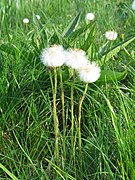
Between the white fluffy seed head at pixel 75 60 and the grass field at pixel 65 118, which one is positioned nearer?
the white fluffy seed head at pixel 75 60

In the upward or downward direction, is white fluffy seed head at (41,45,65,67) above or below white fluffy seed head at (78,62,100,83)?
above

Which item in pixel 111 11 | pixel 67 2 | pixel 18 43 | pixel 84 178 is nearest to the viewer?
pixel 84 178

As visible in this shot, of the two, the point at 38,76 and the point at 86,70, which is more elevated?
the point at 38,76

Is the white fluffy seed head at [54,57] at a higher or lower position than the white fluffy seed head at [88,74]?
Answer: higher

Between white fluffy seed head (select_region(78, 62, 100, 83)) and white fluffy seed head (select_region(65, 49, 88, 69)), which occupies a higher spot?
white fluffy seed head (select_region(65, 49, 88, 69))

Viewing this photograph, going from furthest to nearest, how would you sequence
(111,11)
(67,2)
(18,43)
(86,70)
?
(67,2)
(111,11)
(18,43)
(86,70)

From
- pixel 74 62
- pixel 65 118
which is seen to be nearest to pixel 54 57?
pixel 74 62

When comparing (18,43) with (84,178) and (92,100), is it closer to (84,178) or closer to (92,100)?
(92,100)

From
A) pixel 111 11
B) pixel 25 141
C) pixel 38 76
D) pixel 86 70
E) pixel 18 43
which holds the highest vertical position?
pixel 111 11

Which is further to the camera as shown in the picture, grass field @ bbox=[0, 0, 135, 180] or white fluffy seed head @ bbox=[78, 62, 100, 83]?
grass field @ bbox=[0, 0, 135, 180]

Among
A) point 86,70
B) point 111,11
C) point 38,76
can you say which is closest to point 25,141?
point 38,76

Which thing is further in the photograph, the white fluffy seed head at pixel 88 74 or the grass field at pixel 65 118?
the grass field at pixel 65 118
